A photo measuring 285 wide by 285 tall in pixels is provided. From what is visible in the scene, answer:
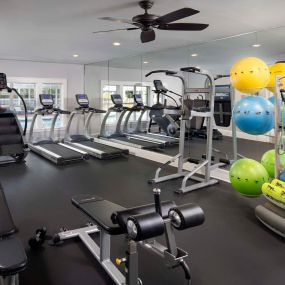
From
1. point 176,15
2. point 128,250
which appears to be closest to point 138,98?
point 176,15

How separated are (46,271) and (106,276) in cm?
46

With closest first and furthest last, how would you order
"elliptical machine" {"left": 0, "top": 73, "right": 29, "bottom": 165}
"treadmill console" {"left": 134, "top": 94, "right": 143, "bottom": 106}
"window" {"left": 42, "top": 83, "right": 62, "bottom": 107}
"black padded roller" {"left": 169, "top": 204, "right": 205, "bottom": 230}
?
"black padded roller" {"left": 169, "top": 204, "right": 205, "bottom": 230} → "elliptical machine" {"left": 0, "top": 73, "right": 29, "bottom": 165} → "treadmill console" {"left": 134, "top": 94, "right": 143, "bottom": 106} → "window" {"left": 42, "top": 83, "right": 62, "bottom": 107}

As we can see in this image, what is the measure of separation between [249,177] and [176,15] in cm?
194

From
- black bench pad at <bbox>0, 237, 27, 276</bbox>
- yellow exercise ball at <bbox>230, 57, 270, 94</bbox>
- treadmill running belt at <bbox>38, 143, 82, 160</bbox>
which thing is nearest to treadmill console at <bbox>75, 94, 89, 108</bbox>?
treadmill running belt at <bbox>38, 143, 82, 160</bbox>

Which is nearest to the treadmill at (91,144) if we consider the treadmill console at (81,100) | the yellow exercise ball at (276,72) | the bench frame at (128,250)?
the treadmill console at (81,100)

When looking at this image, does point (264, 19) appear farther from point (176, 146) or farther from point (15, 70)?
point (15, 70)

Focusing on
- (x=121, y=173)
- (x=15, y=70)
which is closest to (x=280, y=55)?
(x=121, y=173)

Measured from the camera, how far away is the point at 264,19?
3.68 metres

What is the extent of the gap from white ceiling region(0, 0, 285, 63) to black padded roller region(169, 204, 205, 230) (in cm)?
248

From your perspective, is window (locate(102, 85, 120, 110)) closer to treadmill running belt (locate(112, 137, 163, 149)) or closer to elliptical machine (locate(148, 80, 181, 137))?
treadmill running belt (locate(112, 137, 163, 149))

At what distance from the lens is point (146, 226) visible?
136 cm

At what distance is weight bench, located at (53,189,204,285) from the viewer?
1383 mm

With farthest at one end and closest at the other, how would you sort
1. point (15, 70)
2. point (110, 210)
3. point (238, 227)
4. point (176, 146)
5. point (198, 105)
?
1. point (15, 70)
2. point (176, 146)
3. point (198, 105)
4. point (238, 227)
5. point (110, 210)

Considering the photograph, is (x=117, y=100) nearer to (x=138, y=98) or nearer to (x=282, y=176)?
(x=138, y=98)
